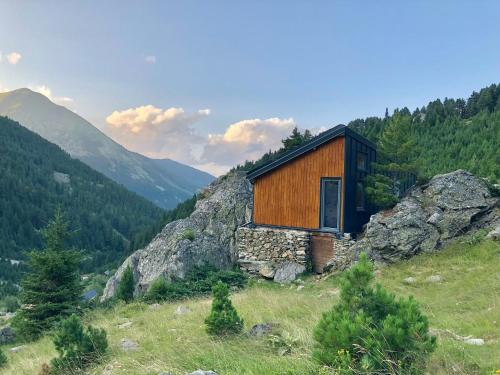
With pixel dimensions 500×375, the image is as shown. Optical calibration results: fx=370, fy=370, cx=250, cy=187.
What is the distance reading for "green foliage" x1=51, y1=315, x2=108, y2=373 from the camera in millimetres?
6906

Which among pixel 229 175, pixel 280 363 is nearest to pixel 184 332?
pixel 280 363

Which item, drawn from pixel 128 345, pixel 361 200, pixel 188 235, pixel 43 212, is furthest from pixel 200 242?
pixel 43 212

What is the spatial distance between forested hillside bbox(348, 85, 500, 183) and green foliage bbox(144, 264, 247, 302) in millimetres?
10793

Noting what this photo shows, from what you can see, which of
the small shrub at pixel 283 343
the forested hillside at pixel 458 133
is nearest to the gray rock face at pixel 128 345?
the small shrub at pixel 283 343

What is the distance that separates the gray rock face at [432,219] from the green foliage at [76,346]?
11578 millimetres

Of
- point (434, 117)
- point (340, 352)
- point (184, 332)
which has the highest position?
point (434, 117)

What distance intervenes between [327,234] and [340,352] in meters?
13.7

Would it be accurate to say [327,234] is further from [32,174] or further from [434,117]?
[32,174]

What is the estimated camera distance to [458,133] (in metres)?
37.4

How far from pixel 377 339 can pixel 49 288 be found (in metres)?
14.6

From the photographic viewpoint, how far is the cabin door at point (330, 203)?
58.7 feet

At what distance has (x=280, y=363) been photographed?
16.6ft

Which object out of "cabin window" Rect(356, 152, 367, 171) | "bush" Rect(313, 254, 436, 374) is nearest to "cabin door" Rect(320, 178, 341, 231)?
"cabin window" Rect(356, 152, 367, 171)

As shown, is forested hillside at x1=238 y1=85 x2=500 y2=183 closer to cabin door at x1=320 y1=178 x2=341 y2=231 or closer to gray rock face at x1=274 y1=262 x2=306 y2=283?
cabin door at x1=320 y1=178 x2=341 y2=231
